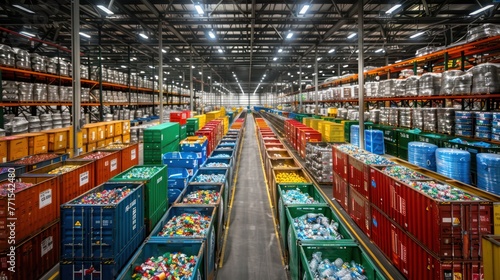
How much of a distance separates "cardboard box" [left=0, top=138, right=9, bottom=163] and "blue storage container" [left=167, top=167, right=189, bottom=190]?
16.5ft

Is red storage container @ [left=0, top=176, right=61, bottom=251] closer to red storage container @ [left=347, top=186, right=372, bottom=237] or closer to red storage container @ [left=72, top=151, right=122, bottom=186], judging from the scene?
red storage container @ [left=72, top=151, right=122, bottom=186]

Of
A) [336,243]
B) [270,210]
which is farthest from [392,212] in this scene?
[270,210]

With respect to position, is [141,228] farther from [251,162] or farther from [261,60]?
[261,60]

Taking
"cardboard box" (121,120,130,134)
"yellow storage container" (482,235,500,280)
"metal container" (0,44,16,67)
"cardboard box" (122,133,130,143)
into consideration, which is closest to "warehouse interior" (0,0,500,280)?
"yellow storage container" (482,235,500,280)

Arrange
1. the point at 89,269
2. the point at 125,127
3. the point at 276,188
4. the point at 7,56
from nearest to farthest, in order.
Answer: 1. the point at 89,269
2. the point at 276,188
3. the point at 7,56
4. the point at 125,127

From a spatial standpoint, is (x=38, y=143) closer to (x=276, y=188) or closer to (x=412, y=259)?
(x=276, y=188)

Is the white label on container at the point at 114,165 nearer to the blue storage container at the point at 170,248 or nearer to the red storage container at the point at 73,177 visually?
the red storage container at the point at 73,177

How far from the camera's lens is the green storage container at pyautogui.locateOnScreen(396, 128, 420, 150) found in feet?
35.4

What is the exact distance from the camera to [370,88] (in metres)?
14.7

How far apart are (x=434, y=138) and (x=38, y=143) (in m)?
14.1

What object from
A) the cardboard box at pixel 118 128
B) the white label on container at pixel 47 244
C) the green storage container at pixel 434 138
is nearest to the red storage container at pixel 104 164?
the white label on container at pixel 47 244

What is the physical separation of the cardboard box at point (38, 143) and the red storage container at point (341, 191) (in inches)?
422

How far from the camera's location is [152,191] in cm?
676

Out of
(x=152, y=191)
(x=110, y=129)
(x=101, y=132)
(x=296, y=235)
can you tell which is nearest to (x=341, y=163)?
(x=296, y=235)
